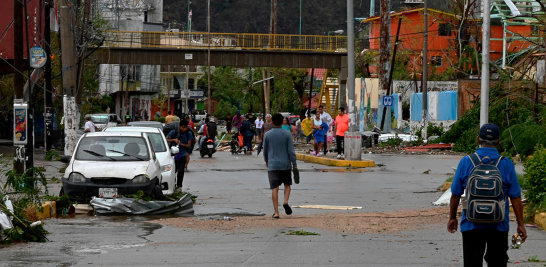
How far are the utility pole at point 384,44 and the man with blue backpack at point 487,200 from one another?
1259 inches

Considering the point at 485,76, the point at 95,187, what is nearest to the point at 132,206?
the point at 95,187

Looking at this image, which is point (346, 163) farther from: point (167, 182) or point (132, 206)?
point (132, 206)

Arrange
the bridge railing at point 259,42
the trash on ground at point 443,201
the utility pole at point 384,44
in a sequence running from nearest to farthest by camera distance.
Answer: the trash on ground at point 443,201
the utility pole at point 384,44
the bridge railing at point 259,42

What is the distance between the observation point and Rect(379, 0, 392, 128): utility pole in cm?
3766

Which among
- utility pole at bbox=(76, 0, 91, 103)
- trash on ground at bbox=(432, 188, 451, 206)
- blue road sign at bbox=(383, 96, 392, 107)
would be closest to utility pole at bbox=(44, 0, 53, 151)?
utility pole at bbox=(76, 0, 91, 103)

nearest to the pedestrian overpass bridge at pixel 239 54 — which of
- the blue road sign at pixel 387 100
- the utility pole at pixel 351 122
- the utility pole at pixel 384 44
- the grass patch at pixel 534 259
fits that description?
the utility pole at pixel 384 44

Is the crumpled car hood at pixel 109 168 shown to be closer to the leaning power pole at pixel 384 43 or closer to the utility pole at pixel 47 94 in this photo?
the utility pole at pixel 47 94

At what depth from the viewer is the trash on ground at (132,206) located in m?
12.4

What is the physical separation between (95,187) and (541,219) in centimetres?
738

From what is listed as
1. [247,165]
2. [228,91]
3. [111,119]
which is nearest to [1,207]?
[247,165]

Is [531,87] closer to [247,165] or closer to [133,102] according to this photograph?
[247,165]

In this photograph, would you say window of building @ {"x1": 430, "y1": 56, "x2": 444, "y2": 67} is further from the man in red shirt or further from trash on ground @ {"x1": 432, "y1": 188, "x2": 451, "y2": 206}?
trash on ground @ {"x1": 432, "y1": 188, "x2": 451, "y2": 206}

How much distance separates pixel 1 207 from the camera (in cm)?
948

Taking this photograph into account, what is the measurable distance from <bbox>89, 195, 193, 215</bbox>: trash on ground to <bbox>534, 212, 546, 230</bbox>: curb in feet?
19.0
